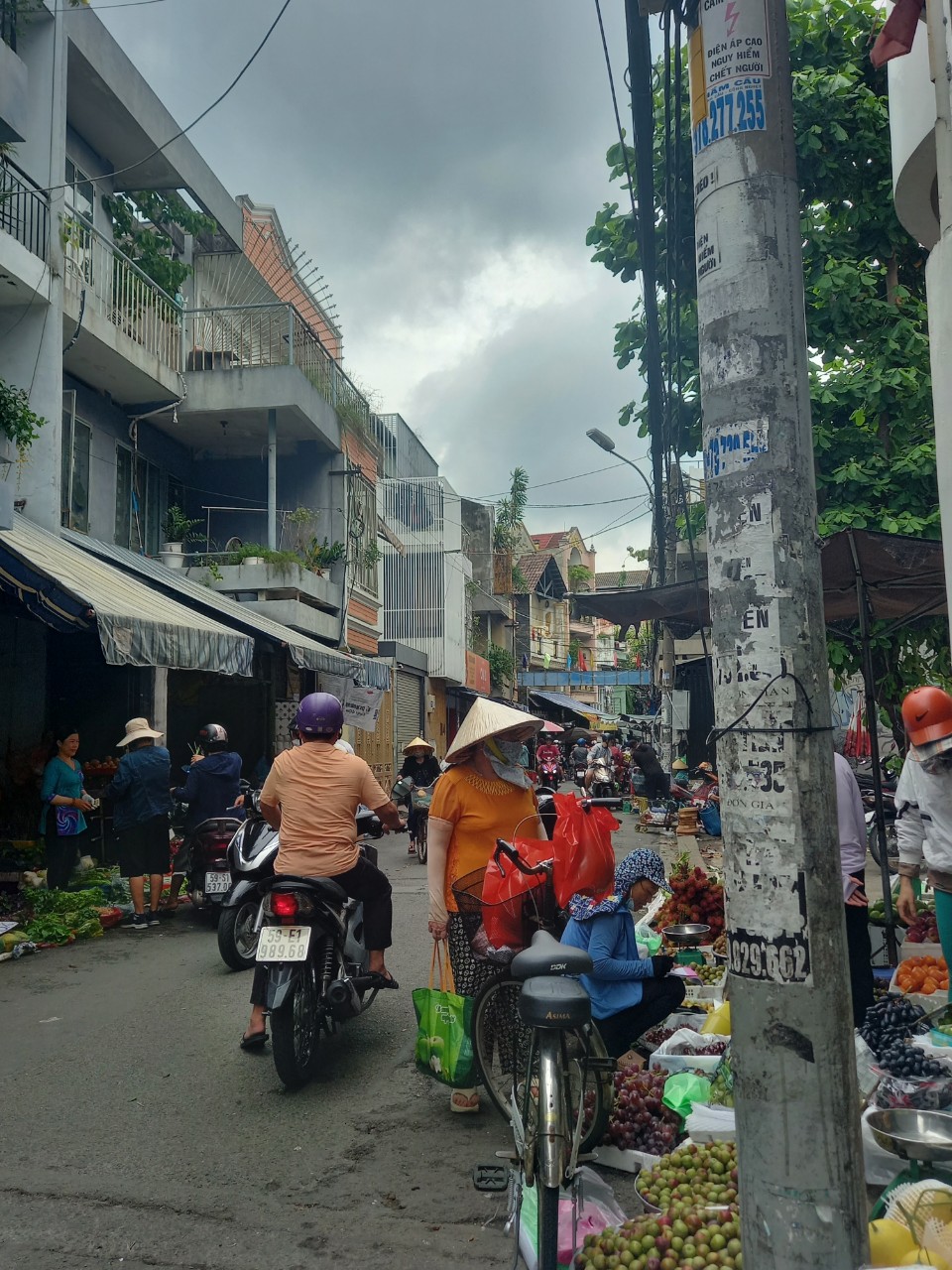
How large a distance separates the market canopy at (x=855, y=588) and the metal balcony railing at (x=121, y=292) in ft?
27.3

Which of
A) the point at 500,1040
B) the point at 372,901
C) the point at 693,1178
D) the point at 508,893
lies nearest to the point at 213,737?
the point at 372,901

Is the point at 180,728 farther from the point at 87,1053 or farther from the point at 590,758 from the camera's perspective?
the point at 590,758

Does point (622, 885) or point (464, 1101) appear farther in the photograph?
point (464, 1101)

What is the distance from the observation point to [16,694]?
39.5 ft

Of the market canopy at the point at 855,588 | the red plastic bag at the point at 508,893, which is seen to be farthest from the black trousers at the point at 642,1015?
the market canopy at the point at 855,588

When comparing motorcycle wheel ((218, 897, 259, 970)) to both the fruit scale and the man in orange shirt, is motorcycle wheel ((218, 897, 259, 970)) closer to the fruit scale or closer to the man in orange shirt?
the man in orange shirt

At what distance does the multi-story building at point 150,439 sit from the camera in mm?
11297

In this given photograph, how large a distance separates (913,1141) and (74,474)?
13.1 m

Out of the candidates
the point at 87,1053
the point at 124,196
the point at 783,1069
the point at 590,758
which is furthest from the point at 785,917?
the point at 590,758

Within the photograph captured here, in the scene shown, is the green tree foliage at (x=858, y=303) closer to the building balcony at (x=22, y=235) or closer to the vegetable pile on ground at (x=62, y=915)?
the vegetable pile on ground at (x=62, y=915)

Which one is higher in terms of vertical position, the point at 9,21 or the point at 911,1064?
the point at 9,21

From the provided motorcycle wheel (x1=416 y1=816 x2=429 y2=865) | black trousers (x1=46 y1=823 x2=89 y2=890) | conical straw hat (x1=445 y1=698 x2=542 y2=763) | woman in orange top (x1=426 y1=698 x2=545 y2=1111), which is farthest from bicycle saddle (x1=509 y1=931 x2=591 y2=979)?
motorcycle wheel (x1=416 y1=816 x2=429 y2=865)

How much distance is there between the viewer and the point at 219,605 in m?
14.1

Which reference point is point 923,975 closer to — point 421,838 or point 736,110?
point 736,110
